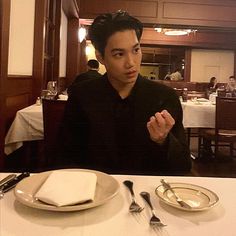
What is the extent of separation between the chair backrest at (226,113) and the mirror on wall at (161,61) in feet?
26.5

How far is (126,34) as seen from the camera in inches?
48.3

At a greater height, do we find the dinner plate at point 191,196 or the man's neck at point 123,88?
the man's neck at point 123,88

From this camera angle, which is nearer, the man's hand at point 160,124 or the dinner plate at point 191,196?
the dinner plate at point 191,196

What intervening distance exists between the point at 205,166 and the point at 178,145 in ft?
9.96

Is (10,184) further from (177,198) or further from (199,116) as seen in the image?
(199,116)

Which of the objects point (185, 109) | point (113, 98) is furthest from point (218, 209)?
point (185, 109)

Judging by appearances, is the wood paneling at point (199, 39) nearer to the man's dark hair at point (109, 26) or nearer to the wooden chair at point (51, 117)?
the wooden chair at point (51, 117)

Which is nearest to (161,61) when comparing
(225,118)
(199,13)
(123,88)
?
(199,13)

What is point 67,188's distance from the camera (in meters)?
0.69

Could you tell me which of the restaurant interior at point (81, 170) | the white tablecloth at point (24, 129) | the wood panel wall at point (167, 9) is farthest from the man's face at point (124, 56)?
the wood panel wall at point (167, 9)

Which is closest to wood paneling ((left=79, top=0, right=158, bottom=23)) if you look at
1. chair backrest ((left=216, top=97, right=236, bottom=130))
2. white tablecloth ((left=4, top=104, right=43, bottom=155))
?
chair backrest ((left=216, top=97, right=236, bottom=130))

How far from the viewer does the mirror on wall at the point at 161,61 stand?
39.2 feet

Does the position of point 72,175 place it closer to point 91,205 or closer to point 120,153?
point 91,205

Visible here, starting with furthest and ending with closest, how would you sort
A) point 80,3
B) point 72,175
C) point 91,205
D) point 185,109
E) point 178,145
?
point 80,3 → point 185,109 → point 178,145 → point 72,175 → point 91,205
